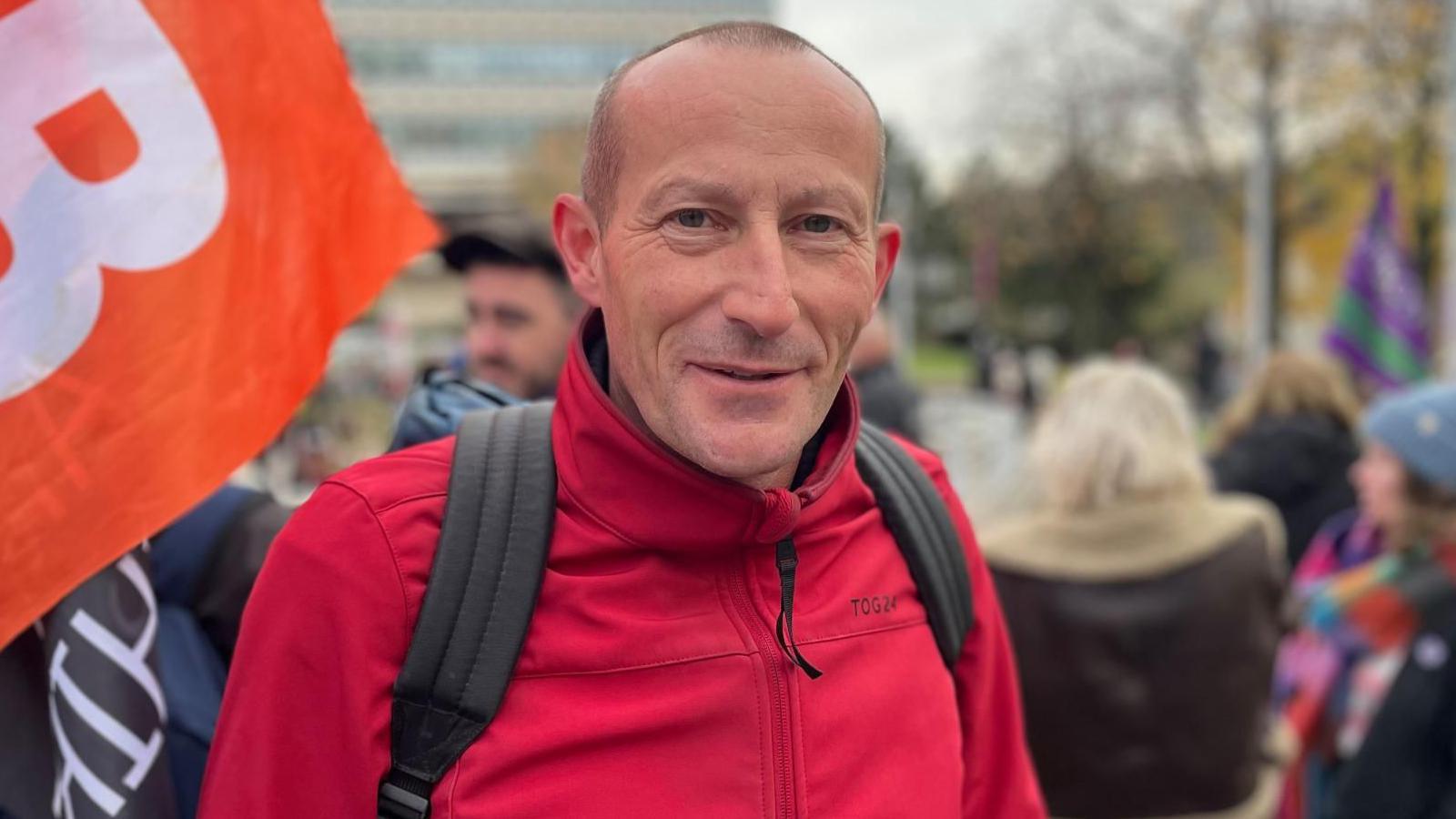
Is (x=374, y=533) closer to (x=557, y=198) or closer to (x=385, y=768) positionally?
(x=385, y=768)

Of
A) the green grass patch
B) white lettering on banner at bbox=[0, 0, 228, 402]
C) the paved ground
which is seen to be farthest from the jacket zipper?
the green grass patch

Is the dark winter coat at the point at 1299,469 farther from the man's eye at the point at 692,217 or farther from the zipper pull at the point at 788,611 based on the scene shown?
the man's eye at the point at 692,217

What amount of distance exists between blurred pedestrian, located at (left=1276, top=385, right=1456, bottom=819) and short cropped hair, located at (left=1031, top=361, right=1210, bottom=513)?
0.55 m

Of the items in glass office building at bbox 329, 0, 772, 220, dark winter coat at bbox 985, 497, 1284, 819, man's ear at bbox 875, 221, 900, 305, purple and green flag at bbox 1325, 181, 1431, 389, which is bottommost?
glass office building at bbox 329, 0, 772, 220

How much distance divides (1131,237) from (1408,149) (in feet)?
52.5

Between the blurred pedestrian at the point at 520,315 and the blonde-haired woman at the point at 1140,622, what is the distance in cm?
139

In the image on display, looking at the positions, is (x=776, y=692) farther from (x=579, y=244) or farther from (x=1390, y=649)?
(x=1390, y=649)

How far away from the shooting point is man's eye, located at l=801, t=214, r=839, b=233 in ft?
5.41

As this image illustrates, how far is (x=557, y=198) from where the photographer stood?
1744 mm

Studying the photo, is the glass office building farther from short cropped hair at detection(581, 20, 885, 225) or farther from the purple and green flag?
short cropped hair at detection(581, 20, 885, 225)

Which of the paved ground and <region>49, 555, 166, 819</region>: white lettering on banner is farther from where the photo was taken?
the paved ground

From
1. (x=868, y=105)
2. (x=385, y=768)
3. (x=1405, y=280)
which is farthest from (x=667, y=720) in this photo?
(x=1405, y=280)

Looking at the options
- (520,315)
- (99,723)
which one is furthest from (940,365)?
(99,723)

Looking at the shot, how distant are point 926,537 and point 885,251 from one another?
17.1 inches
